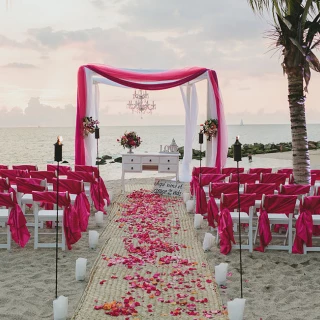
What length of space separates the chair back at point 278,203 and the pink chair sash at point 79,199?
311 centimetres

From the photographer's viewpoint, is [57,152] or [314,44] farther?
[314,44]

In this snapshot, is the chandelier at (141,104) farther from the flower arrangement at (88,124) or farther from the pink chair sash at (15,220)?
the pink chair sash at (15,220)

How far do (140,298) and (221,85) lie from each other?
9.97 metres

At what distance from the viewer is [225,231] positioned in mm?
7316

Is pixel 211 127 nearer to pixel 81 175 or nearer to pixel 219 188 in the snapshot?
pixel 81 175

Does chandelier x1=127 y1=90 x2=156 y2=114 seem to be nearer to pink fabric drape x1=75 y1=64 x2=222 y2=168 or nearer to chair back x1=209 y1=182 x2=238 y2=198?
pink fabric drape x1=75 y1=64 x2=222 y2=168

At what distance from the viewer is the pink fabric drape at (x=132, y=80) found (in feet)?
42.7

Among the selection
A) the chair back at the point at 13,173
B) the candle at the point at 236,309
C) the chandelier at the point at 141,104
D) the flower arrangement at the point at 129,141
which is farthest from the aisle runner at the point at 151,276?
the chandelier at the point at 141,104

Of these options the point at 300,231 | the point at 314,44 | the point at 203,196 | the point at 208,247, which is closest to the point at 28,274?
the point at 208,247

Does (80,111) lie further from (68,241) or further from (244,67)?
(244,67)

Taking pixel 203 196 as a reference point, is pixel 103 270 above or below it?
below

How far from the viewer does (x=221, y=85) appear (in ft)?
47.2

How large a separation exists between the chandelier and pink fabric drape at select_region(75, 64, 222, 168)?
5.73ft

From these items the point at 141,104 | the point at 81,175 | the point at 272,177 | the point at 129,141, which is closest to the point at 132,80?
the point at 129,141
